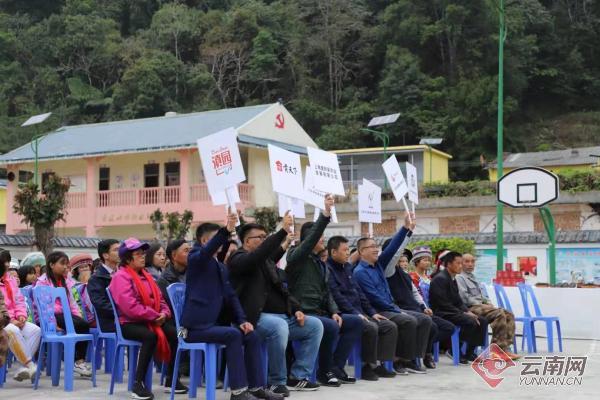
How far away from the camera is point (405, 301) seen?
958 centimetres

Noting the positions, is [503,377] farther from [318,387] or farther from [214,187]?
[214,187]

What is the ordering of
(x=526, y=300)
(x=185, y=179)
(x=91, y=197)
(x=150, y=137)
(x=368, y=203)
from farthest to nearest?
(x=91, y=197), (x=150, y=137), (x=185, y=179), (x=526, y=300), (x=368, y=203)

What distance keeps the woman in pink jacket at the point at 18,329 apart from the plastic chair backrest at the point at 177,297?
4.92 ft

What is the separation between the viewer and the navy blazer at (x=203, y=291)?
22.0 ft

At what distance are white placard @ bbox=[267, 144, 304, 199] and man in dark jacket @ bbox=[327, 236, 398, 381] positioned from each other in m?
0.72

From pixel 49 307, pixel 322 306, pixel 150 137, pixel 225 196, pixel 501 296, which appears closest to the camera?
pixel 225 196

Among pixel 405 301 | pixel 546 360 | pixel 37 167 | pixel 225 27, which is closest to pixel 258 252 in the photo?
pixel 405 301

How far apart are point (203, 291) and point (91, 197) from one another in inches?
990

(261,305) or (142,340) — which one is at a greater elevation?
(261,305)

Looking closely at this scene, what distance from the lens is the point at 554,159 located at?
38.5 metres

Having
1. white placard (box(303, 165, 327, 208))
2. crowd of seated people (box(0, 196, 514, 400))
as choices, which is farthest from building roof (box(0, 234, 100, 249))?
white placard (box(303, 165, 327, 208))

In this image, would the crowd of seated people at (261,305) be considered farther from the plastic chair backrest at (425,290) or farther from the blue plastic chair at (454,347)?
the plastic chair backrest at (425,290)

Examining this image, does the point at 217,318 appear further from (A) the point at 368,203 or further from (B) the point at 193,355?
(A) the point at 368,203

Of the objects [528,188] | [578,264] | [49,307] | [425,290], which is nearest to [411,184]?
[425,290]
